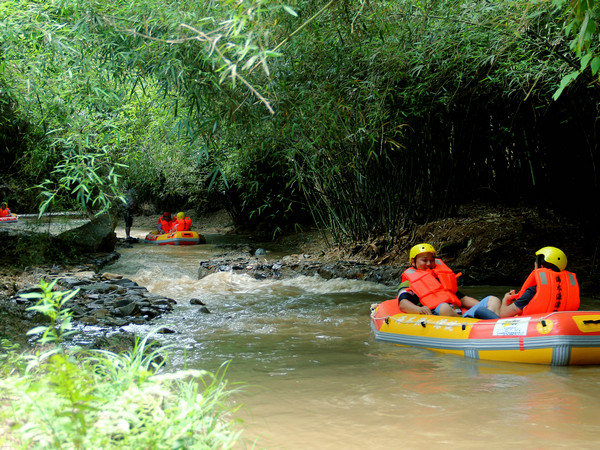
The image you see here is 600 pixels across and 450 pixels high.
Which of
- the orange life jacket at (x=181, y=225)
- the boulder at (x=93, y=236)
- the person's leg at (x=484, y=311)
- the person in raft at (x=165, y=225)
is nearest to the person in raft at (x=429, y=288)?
the person's leg at (x=484, y=311)

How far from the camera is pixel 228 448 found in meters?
2.00

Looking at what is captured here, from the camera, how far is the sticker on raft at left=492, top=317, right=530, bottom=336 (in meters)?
4.41

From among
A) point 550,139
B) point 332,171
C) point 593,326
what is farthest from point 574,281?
point 332,171

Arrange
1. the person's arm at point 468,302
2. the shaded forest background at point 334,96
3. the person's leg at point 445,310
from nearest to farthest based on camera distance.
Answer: the shaded forest background at point 334,96
the person's leg at point 445,310
the person's arm at point 468,302

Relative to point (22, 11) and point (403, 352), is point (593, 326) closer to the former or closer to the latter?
point (403, 352)

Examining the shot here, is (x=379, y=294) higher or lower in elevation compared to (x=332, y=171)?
lower

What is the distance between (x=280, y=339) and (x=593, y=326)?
8.32 ft

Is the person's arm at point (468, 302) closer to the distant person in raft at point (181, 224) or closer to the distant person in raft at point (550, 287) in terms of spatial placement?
the distant person in raft at point (550, 287)

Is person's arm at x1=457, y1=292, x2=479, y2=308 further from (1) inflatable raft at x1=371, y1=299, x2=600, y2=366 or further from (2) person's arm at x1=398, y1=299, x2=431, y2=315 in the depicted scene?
(1) inflatable raft at x1=371, y1=299, x2=600, y2=366

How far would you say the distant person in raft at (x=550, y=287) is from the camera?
4.59 m

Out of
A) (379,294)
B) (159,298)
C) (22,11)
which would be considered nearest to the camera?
(22,11)

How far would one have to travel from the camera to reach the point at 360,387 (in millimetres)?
3703

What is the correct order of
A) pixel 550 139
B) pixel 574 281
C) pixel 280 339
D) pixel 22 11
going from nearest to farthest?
pixel 22 11
pixel 574 281
pixel 280 339
pixel 550 139

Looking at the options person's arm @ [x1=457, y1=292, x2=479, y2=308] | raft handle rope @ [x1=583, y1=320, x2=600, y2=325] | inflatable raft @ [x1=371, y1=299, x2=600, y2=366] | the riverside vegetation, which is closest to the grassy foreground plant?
the riverside vegetation
